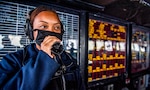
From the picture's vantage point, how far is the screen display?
179 centimetres

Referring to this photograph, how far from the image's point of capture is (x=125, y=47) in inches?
90.5

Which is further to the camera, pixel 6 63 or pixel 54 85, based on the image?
pixel 54 85

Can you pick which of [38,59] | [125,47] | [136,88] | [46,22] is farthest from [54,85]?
[136,88]

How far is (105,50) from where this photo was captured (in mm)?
1957

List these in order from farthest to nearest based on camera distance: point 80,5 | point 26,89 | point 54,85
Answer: point 80,5
point 54,85
point 26,89

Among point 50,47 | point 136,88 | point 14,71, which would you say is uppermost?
point 50,47

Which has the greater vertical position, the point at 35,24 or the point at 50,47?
the point at 35,24

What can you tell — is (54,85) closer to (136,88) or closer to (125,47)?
(125,47)

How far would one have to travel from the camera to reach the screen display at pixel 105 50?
179 centimetres

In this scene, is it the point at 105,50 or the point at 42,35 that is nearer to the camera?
the point at 42,35

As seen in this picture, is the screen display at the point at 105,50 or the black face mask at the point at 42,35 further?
the screen display at the point at 105,50

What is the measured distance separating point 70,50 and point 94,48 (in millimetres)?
350

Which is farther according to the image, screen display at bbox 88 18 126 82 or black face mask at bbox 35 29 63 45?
screen display at bbox 88 18 126 82

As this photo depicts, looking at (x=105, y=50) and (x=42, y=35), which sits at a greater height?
(x=42, y=35)
